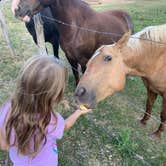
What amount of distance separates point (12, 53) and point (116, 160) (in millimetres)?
3748

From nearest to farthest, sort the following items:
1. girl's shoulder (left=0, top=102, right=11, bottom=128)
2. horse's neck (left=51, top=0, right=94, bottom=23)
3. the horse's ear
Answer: girl's shoulder (left=0, top=102, right=11, bottom=128)
the horse's ear
horse's neck (left=51, top=0, right=94, bottom=23)

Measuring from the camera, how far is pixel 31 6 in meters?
Answer: 3.90

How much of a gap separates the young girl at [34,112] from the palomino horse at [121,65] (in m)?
0.91

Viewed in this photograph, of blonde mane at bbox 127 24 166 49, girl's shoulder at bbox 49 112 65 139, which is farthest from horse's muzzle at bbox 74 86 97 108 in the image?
girl's shoulder at bbox 49 112 65 139

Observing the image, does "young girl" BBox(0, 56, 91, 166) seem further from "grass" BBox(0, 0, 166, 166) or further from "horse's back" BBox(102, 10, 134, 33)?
"horse's back" BBox(102, 10, 134, 33)

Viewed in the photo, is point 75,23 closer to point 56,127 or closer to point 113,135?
point 113,135

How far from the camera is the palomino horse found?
9.64ft

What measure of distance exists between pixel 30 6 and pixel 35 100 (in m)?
2.32

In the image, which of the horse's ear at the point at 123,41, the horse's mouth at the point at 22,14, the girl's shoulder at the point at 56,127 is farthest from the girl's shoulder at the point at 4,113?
the horse's mouth at the point at 22,14

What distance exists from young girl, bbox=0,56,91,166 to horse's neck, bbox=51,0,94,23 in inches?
93.2

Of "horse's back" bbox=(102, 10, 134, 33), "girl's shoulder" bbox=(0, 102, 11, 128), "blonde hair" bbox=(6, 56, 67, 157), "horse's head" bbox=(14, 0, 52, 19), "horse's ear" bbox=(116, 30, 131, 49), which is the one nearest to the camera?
"blonde hair" bbox=(6, 56, 67, 157)

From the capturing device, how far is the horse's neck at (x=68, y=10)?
4.10 meters

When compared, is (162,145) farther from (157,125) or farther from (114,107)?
(114,107)

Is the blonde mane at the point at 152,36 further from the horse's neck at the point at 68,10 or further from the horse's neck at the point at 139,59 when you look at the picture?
the horse's neck at the point at 68,10
